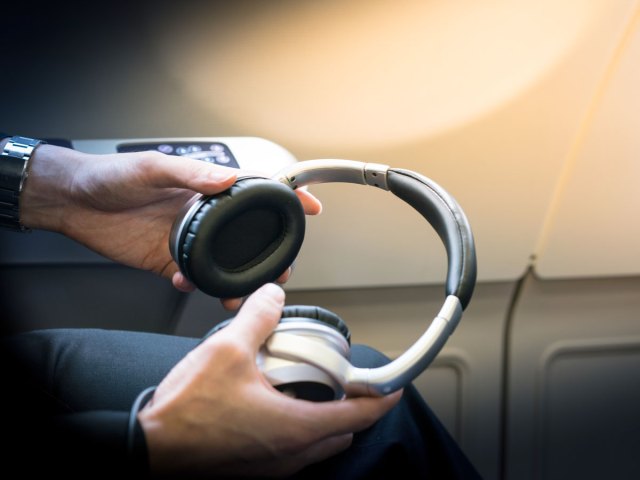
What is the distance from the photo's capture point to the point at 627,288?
1.25 m

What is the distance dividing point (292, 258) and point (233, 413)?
188mm

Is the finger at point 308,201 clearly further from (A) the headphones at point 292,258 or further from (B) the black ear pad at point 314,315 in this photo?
(B) the black ear pad at point 314,315

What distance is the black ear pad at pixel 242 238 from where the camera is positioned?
2.14ft

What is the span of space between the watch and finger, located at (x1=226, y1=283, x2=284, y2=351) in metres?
0.40

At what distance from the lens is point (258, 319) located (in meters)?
0.59

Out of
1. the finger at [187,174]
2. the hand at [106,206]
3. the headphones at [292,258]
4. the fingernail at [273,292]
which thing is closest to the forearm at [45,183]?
the hand at [106,206]

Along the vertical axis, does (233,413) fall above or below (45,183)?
below

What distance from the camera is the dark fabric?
0.56 m

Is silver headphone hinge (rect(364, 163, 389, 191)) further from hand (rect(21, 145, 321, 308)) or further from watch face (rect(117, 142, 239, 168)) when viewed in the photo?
watch face (rect(117, 142, 239, 168))

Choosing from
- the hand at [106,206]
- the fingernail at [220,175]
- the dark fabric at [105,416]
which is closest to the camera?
the dark fabric at [105,416]

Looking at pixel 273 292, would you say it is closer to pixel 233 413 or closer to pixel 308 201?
pixel 233 413

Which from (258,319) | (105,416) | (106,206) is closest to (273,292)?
(258,319)

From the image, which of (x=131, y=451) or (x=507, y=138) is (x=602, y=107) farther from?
(x=131, y=451)

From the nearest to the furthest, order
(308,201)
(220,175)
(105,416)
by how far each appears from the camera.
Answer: (105,416)
(220,175)
(308,201)
